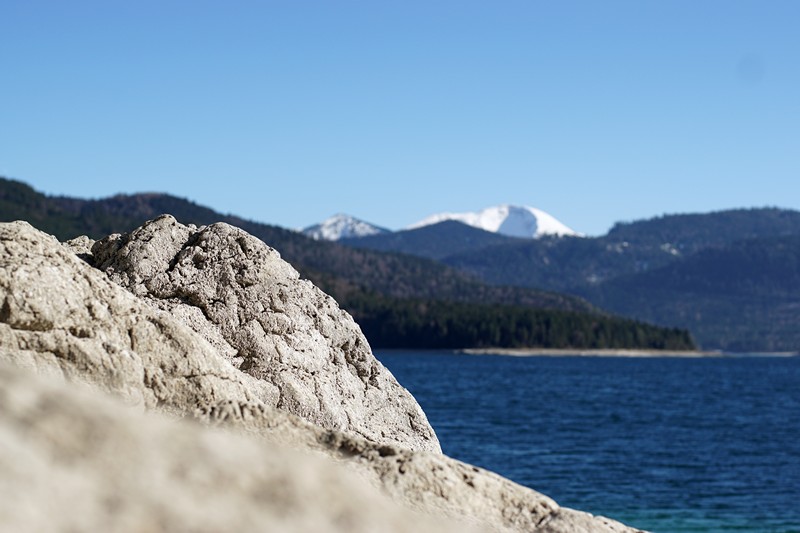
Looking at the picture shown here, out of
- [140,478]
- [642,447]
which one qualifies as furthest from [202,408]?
[642,447]

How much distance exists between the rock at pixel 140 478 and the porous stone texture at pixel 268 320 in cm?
504

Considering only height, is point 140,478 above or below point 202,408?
above

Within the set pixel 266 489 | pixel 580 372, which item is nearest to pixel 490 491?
pixel 266 489

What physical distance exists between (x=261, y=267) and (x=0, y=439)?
20.0 ft

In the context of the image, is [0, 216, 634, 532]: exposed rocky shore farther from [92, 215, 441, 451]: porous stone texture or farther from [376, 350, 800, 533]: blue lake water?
[376, 350, 800, 533]: blue lake water

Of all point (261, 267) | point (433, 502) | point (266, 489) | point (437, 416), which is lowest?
point (437, 416)

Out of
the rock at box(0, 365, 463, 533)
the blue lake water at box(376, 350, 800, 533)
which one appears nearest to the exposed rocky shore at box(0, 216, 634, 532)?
the rock at box(0, 365, 463, 533)

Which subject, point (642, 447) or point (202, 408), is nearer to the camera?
point (202, 408)

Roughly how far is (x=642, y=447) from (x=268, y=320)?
160ft

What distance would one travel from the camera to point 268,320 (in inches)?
316

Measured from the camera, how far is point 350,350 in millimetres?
8594

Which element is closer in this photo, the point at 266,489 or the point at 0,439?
the point at 0,439

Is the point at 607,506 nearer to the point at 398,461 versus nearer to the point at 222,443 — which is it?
the point at 398,461

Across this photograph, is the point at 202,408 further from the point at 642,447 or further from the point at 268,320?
the point at 642,447
